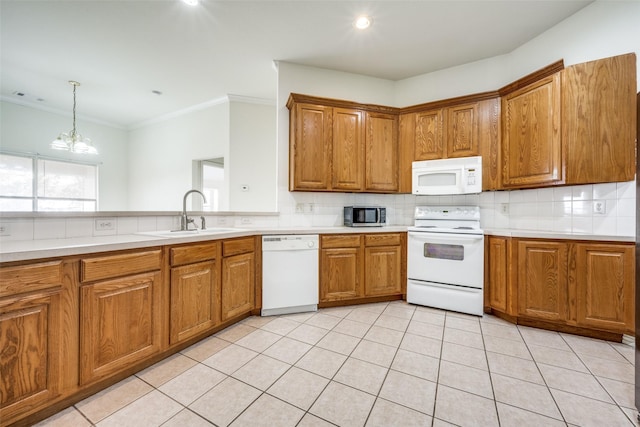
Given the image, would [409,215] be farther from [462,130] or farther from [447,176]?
[462,130]

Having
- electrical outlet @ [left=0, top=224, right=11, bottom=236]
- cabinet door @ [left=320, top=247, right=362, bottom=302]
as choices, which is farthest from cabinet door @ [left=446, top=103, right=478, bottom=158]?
electrical outlet @ [left=0, top=224, right=11, bottom=236]

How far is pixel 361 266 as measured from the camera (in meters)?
2.89

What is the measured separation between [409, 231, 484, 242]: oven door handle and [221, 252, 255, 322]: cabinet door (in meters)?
1.82

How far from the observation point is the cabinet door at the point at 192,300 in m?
1.85

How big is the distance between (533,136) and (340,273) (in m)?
2.33

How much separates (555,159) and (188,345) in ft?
11.5

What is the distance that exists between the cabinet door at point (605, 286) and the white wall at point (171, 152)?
467 cm

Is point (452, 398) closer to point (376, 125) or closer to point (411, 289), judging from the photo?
point (411, 289)

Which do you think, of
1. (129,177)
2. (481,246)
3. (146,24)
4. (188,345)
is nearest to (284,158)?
(146,24)

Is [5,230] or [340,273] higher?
[5,230]

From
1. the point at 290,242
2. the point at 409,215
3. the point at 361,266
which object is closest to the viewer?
the point at 290,242

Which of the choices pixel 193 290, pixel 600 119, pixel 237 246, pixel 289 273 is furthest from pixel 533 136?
pixel 193 290

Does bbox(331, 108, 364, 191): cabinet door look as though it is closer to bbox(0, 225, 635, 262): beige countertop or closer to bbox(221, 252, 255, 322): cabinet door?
bbox(0, 225, 635, 262): beige countertop

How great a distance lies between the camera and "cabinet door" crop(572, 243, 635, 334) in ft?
6.50
